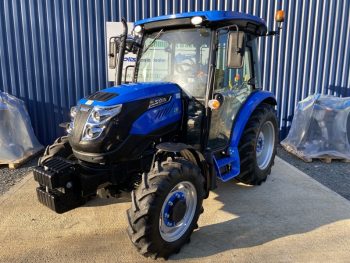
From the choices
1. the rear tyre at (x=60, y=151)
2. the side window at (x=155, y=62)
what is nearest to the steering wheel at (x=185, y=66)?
the side window at (x=155, y=62)

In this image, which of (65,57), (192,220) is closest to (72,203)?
(192,220)

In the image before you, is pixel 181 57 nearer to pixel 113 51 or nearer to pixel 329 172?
pixel 113 51

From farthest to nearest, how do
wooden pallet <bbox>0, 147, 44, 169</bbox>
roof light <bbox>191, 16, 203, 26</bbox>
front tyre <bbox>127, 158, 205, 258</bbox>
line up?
wooden pallet <bbox>0, 147, 44, 169</bbox> < roof light <bbox>191, 16, 203, 26</bbox> < front tyre <bbox>127, 158, 205, 258</bbox>

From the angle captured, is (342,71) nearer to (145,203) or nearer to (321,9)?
(321,9)

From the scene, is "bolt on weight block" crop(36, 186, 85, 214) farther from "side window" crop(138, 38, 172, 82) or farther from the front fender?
the front fender

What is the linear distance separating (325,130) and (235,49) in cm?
330

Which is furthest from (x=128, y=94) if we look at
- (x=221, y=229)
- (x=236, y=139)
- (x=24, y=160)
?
(x=24, y=160)

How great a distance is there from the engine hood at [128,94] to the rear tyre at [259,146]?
125 centimetres

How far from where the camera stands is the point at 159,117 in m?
3.02

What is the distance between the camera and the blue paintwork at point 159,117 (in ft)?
9.43

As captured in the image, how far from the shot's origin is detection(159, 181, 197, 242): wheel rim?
267 cm

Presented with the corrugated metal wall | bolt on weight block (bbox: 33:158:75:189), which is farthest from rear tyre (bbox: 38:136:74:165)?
the corrugated metal wall

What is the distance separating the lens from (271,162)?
4.38 metres

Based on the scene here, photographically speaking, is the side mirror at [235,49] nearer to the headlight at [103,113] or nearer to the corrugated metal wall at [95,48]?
the headlight at [103,113]
